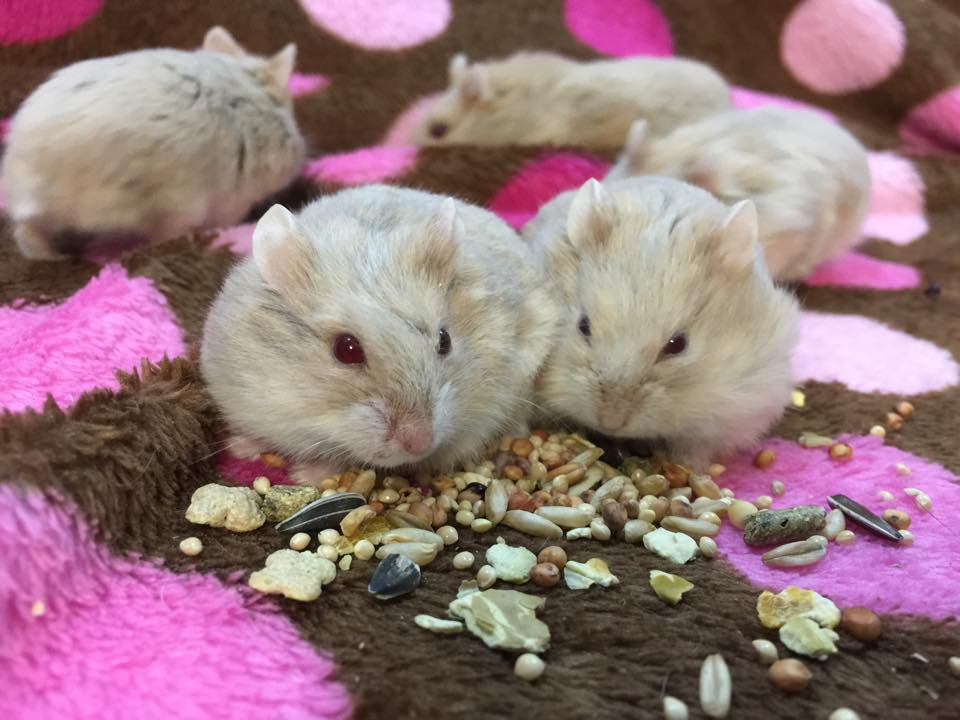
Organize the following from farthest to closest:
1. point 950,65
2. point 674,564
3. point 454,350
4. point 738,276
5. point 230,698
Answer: point 950,65
point 738,276
point 454,350
point 674,564
point 230,698

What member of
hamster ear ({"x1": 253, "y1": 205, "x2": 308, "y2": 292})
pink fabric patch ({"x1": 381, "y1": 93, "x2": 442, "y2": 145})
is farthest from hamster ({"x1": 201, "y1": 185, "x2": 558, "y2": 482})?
pink fabric patch ({"x1": 381, "y1": 93, "x2": 442, "y2": 145})

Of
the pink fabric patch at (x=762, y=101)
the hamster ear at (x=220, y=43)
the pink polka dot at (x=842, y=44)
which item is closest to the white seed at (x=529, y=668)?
the hamster ear at (x=220, y=43)

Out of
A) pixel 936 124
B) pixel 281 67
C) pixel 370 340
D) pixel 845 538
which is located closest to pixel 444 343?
pixel 370 340

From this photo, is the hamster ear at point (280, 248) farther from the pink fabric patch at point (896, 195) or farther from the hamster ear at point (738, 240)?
the pink fabric patch at point (896, 195)

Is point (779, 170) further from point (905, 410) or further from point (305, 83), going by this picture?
point (305, 83)

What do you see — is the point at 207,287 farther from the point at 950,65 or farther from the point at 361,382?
the point at 950,65

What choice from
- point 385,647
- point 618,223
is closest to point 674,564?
point 385,647
